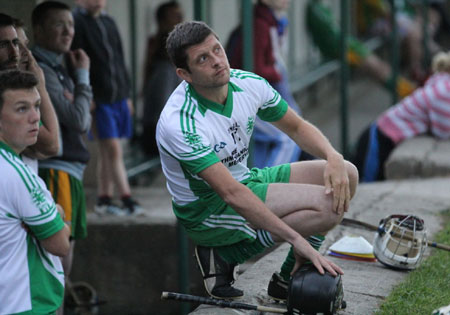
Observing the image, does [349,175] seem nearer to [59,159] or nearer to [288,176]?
[288,176]

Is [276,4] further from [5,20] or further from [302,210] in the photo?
[302,210]

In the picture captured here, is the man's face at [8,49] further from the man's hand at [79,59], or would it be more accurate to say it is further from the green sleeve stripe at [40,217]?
the green sleeve stripe at [40,217]

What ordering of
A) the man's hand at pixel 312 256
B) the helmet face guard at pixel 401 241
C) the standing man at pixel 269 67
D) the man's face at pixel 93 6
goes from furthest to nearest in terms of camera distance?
the standing man at pixel 269 67 < the man's face at pixel 93 6 < the helmet face guard at pixel 401 241 < the man's hand at pixel 312 256

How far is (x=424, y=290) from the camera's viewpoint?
4.14 m

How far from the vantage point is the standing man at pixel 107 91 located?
5484mm

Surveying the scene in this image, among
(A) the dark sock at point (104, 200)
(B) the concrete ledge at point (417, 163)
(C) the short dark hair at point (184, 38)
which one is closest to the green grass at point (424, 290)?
(C) the short dark hair at point (184, 38)

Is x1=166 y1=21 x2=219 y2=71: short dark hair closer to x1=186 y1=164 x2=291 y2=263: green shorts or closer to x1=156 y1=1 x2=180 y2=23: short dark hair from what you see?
x1=186 y1=164 x2=291 y2=263: green shorts

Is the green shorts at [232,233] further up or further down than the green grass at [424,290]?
further up

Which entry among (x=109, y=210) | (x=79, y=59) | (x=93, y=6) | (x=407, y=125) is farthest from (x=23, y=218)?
(x=407, y=125)

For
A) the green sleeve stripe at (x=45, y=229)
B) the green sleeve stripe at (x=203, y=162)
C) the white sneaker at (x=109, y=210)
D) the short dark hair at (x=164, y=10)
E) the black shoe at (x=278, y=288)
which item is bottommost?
the white sneaker at (x=109, y=210)

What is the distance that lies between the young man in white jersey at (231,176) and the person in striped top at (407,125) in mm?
4444

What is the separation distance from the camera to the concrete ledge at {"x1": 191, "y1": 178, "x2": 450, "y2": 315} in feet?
12.9

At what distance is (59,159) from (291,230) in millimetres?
1497

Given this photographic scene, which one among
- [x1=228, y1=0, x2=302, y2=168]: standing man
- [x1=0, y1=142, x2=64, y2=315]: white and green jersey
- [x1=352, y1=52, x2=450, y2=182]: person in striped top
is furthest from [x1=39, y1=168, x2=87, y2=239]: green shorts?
[x1=352, y1=52, x2=450, y2=182]: person in striped top
